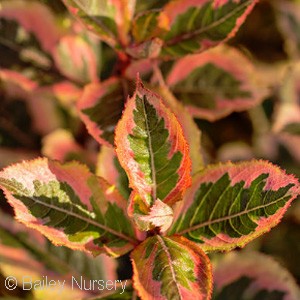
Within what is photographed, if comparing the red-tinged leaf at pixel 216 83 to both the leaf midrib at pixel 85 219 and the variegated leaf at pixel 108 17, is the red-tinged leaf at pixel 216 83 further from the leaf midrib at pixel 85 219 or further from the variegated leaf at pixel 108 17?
the leaf midrib at pixel 85 219

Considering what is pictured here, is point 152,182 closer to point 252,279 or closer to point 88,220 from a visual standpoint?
point 88,220

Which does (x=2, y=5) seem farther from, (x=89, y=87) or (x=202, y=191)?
(x=202, y=191)

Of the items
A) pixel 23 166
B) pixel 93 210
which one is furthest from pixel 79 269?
pixel 23 166

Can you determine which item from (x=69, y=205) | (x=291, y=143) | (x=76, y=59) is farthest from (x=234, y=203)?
(x=291, y=143)

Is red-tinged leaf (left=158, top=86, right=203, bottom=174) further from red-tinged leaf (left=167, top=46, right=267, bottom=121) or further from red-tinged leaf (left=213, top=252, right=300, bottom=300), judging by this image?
red-tinged leaf (left=213, top=252, right=300, bottom=300)

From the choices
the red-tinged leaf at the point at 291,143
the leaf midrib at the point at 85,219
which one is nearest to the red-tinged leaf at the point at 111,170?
the leaf midrib at the point at 85,219

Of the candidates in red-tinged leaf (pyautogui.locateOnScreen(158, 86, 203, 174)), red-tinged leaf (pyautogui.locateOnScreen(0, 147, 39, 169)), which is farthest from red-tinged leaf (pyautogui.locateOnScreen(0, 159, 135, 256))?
red-tinged leaf (pyautogui.locateOnScreen(0, 147, 39, 169))

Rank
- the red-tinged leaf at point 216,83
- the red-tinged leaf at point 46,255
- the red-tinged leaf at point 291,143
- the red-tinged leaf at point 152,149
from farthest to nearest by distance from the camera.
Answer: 1. the red-tinged leaf at point 291,143
2. the red-tinged leaf at point 216,83
3. the red-tinged leaf at point 46,255
4. the red-tinged leaf at point 152,149
